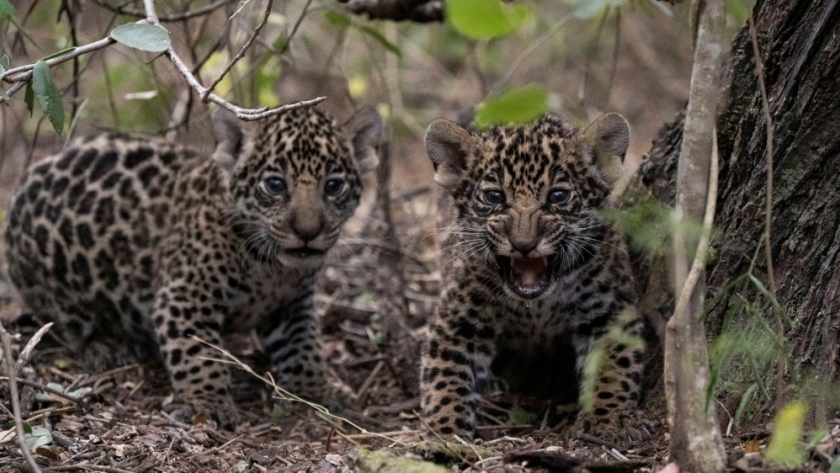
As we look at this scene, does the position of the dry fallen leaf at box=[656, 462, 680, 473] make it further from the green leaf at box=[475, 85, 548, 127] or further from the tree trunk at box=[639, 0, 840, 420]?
the green leaf at box=[475, 85, 548, 127]

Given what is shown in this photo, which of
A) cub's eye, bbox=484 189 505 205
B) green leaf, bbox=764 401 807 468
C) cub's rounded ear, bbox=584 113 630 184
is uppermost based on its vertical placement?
cub's rounded ear, bbox=584 113 630 184

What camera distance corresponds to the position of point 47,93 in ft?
14.4

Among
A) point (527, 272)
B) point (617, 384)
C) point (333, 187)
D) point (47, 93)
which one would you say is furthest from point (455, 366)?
point (47, 93)

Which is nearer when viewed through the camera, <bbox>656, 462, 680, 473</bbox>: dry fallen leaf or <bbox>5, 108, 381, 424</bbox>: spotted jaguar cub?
<bbox>656, 462, 680, 473</bbox>: dry fallen leaf

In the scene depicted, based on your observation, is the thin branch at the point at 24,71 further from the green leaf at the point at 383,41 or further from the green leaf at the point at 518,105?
the green leaf at the point at 383,41

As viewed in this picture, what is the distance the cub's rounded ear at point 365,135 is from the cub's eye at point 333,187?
0.31m


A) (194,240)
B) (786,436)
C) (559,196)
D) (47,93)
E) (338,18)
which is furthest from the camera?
(338,18)

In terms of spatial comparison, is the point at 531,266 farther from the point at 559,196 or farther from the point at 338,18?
the point at 338,18

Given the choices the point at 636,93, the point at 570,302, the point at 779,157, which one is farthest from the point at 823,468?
the point at 636,93

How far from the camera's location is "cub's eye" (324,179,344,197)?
679 centimetres

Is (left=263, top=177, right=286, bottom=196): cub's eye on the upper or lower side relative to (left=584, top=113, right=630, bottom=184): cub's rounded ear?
lower

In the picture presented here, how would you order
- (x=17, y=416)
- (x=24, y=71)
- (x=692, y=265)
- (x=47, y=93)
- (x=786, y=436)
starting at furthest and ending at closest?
(x=24, y=71), (x=47, y=93), (x=17, y=416), (x=692, y=265), (x=786, y=436)

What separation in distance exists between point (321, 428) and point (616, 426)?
208 cm

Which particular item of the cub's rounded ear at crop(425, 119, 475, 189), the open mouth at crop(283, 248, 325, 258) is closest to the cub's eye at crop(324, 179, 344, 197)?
the open mouth at crop(283, 248, 325, 258)
